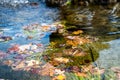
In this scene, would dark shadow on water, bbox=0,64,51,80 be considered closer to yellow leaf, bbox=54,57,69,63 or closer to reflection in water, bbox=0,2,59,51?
yellow leaf, bbox=54,57,69,63

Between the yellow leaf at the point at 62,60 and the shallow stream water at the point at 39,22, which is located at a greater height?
the shallow stream water at the point at 39,22

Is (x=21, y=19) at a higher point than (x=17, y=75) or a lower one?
higher

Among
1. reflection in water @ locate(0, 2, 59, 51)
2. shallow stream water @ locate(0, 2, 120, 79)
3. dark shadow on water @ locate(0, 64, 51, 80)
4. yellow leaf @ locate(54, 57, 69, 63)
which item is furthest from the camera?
reflection in water @ locate(0, 2, 59, 51)

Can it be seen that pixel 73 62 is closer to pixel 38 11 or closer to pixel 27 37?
pixel 27 37

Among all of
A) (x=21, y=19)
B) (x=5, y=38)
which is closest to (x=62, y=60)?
(x=5, y=38)

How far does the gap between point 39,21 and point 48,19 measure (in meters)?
0.29

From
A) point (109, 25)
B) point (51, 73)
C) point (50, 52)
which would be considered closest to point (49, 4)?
point (109, 25)

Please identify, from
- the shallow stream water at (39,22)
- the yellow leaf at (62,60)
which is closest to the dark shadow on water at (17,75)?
the yellow leaf at (62,60)

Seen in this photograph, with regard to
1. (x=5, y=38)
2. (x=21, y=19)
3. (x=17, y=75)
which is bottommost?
(x=17, y=75)

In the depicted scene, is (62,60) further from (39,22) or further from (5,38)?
(39,22)

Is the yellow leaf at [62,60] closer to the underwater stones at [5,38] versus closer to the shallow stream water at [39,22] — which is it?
the shallow stream water at [39,22]

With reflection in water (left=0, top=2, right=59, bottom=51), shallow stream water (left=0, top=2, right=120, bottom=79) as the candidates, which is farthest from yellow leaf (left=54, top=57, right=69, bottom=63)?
reflection in water (left=0, top=2, right=59, bottom=51)

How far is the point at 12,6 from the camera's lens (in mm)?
8062

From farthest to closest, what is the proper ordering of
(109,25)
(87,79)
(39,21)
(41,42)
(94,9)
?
(94,9)
(39,21)
(109,25)
(41,42)
(87,79)
